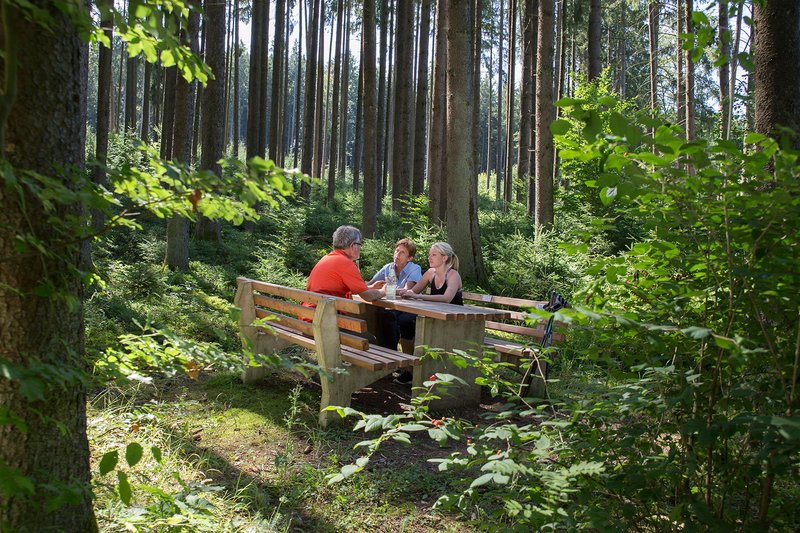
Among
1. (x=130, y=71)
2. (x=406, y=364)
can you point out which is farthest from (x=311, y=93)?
(x=406, y=364)

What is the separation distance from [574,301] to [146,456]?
2.63 metres

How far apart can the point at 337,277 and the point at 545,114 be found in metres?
8.03

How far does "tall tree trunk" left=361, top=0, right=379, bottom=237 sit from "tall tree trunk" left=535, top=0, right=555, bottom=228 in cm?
377

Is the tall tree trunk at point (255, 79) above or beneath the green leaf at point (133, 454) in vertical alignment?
above

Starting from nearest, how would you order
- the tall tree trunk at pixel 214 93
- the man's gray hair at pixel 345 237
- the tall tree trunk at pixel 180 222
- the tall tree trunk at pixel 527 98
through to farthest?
the man's gray hair at pixel 345 237, the tall tree trunk at pixel 180 222, the tall tree trunk at pixel 214 93, the tall tree trunk at pixel 527 98

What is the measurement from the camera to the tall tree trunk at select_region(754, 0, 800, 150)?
15.5 feet

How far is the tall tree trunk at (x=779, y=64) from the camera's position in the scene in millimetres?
4711

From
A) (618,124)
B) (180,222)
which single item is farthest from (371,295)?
(180,222)

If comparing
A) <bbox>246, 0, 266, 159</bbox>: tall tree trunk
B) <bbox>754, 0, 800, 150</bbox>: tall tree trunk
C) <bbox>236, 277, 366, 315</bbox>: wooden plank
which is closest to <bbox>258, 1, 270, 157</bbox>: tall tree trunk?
<bbox>246, 0, 266, 159</bbox>: tall tree trunk

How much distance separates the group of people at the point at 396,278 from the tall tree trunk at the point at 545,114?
580cm

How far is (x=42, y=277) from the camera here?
181 centimetres

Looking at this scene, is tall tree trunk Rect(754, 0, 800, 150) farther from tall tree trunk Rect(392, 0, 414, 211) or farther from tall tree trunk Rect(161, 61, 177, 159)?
tall tree trunk Rect(161, 61, 177, 159)

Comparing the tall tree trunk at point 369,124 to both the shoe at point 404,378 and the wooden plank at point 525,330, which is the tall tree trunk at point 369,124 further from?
the shoe at point 404,378

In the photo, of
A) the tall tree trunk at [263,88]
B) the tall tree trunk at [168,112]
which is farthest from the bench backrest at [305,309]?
the tall tree trunk at [263,88]
